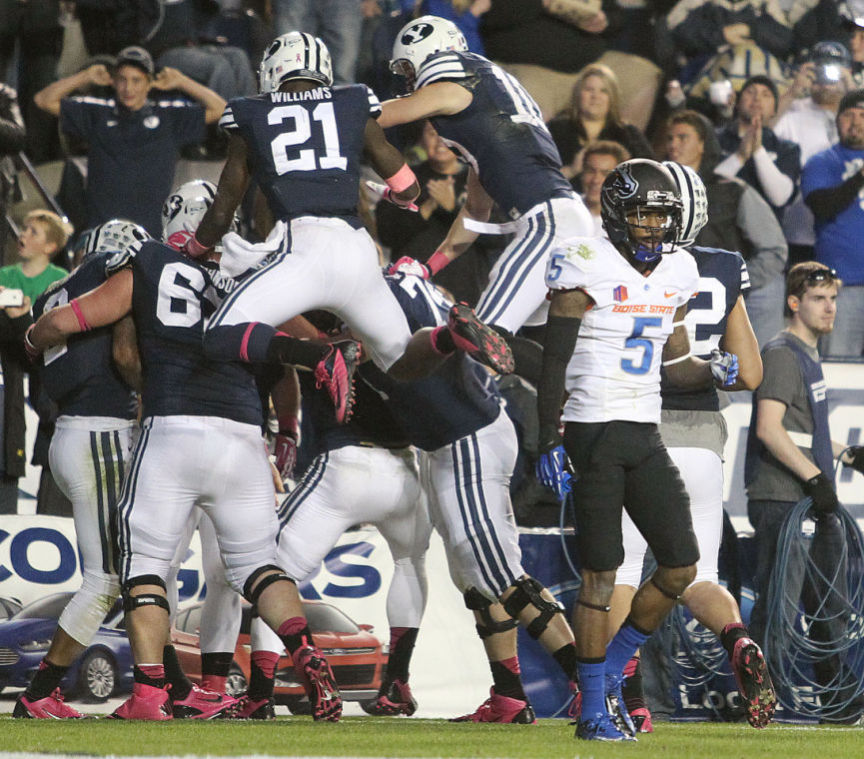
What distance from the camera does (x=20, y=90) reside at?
407 inches

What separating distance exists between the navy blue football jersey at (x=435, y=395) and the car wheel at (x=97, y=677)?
5.96ft

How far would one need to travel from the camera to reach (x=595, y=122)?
9.59m

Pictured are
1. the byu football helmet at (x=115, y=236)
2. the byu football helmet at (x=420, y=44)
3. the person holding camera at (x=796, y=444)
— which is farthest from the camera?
the person holding camera at (x=796, y=444)

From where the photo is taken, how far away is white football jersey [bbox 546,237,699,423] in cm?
499

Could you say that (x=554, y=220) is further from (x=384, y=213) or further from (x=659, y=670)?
(x=384, y=213)

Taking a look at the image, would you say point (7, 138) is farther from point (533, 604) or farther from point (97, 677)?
point (533, 604)

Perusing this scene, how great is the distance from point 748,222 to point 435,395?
4174mm

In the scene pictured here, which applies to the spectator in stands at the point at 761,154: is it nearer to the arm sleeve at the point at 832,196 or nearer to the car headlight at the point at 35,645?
the arm sleeve at the point at 832,196

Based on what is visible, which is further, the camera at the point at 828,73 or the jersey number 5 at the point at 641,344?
the camera at the point at 828,73

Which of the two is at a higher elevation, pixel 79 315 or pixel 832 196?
pixel 832 196

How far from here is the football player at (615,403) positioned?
16.1ft

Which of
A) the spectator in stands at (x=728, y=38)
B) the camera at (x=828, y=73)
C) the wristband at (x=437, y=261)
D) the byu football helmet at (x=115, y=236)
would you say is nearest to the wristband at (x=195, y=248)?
the byu football helmet at (x=115, y=236)

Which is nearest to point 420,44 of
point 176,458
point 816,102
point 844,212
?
point 176,458

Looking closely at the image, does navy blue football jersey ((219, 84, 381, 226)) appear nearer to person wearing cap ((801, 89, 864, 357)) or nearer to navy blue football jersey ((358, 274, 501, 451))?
navy blue football jersey ((358, 274, 501, 451))
